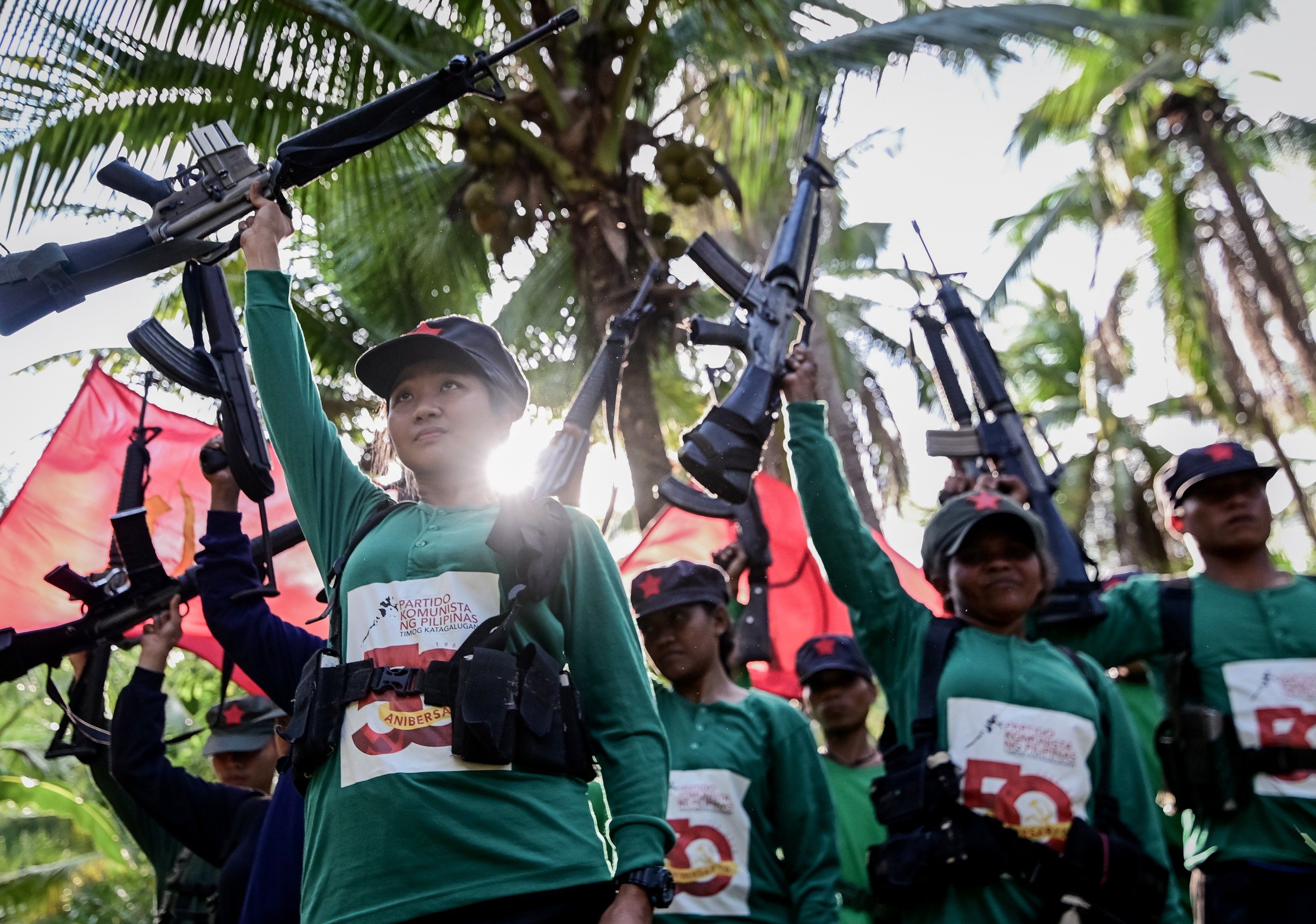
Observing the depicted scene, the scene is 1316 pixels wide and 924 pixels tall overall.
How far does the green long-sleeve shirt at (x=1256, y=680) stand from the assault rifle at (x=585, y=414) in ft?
5.79

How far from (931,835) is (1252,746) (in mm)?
974

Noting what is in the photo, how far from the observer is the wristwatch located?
1820mm

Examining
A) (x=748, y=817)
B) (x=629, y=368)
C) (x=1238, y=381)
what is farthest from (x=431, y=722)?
(x=1238, y=381)

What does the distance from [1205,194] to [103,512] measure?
17283 millimetres

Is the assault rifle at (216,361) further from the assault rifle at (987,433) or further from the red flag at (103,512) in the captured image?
the assault rifle at (987,433)

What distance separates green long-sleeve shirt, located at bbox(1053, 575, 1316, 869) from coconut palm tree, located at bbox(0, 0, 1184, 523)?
3566 millimetres

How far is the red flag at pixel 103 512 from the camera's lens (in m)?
5.00

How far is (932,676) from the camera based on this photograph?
312 cm

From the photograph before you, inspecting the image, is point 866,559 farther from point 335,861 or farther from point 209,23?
point 209,23

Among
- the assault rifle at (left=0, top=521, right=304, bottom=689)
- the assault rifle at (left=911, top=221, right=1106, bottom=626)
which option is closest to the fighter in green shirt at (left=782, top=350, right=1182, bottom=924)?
the assault rifle at (left=911, top=221, right=1106, bottom=626)

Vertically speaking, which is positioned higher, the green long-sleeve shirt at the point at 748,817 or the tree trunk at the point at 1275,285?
the tree trunk at the point at 1275,285

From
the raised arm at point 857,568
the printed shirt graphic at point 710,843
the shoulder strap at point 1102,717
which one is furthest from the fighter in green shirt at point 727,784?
the shoulder strap at point 1102,717

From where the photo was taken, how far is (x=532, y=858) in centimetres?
177

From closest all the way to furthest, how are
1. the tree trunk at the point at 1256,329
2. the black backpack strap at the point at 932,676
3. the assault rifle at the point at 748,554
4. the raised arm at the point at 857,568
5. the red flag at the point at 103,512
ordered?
the black backpack strap at the point at 932,676 < the raised arm at the point at 857,568 < the assault rifle at the point at 748,554 < the red flag at the point at 103,512 < the tree trunk at the point at 1256,329
